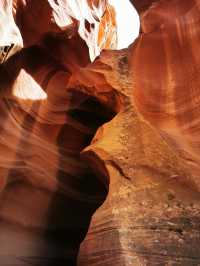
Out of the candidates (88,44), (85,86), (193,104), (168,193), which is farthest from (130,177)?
(88,44)

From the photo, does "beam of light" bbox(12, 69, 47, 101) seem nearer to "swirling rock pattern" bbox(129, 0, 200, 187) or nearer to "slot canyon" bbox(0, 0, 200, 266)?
"slot canyon" bbox(0, 0, 200, 266)

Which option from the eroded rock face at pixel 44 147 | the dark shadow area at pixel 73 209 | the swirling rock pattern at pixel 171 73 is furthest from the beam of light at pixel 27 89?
the swirling rock pattern at pixel 171 73

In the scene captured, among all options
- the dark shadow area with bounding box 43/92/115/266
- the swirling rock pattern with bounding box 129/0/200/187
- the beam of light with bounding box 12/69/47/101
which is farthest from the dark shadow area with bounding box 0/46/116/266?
the swirling rock pattern with bounding box 129/0/200/187

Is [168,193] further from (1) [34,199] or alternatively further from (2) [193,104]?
(1) [34,199]

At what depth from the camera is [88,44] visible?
852 cm

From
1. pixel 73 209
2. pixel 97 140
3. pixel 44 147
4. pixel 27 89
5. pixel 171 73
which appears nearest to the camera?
pixel 97 140

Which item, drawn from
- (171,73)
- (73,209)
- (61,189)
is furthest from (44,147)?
(171,73)

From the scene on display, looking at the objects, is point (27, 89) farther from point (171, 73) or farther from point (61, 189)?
point (171, 73)

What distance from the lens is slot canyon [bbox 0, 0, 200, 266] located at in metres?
3.45

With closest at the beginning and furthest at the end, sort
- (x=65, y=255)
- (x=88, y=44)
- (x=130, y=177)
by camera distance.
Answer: (x=130, y=177)
(x=65, y=255)
(x=88, y=44)

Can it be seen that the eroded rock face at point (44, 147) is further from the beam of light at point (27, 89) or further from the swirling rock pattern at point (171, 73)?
the swirling rock pattern at point (171, 73)

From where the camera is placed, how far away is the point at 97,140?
198 inches

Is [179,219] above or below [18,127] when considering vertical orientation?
above

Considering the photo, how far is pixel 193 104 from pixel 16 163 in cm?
315
